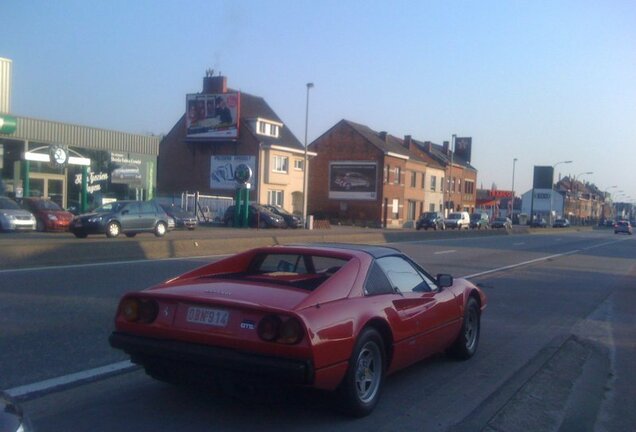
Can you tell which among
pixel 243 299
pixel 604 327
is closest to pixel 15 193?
pixel 604 327

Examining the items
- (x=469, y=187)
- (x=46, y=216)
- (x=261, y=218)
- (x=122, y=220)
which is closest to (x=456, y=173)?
(x=469, y=187)

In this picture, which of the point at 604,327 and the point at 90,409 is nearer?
the point at 90,409

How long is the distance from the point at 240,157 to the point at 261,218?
11.1m

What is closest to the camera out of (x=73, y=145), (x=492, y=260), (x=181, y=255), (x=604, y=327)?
(x=604, y=327)

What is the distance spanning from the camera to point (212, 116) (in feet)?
189

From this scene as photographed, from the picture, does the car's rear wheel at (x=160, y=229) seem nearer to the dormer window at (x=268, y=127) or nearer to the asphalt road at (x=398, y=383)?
the asphalt road at (x=398, y=383)

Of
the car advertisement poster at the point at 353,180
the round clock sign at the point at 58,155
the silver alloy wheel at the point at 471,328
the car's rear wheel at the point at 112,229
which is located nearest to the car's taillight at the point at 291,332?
the silver alloy wheel at the point at 471,328

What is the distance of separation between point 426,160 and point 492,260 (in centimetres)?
5461

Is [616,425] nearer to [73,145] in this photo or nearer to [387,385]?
[387,385]

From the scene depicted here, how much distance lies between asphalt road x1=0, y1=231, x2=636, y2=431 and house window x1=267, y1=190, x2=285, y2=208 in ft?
147

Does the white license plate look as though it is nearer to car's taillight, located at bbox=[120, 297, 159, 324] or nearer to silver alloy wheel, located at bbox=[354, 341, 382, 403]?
car's taillight, located at bbox=[120, 297, 159, 324]

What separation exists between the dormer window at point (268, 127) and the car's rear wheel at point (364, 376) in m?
52.2

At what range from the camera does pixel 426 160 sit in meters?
78.9

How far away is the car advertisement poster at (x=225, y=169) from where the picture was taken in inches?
2244
